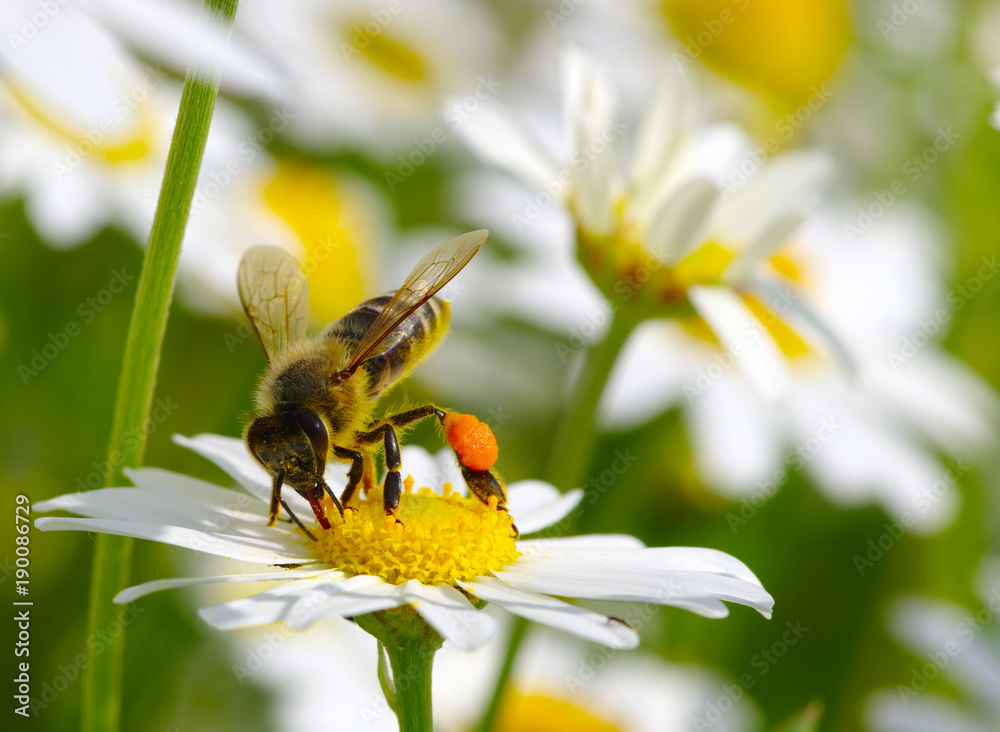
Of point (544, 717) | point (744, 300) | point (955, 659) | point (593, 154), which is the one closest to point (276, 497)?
point (593, 154)

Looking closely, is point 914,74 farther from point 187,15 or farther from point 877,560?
point 187,15

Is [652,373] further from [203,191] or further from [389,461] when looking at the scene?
[389,461]

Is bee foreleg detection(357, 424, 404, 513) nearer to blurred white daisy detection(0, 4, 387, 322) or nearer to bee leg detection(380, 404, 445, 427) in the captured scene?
bee leg detection(380, 404, 445, 427)

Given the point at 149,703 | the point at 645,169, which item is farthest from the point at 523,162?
the point at 149,703

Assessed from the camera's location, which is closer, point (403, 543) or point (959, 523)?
point (403, 543)

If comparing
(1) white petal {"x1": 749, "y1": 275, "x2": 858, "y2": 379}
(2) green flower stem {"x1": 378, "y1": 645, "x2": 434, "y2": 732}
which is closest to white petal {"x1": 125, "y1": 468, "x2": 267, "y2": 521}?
(2) green flower stem {"x1": 378, "y1": 645, "x2": 434, "y2": 732}

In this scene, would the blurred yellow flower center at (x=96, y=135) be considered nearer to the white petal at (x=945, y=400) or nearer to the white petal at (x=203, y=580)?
the white petal at (x=203, y=580)
